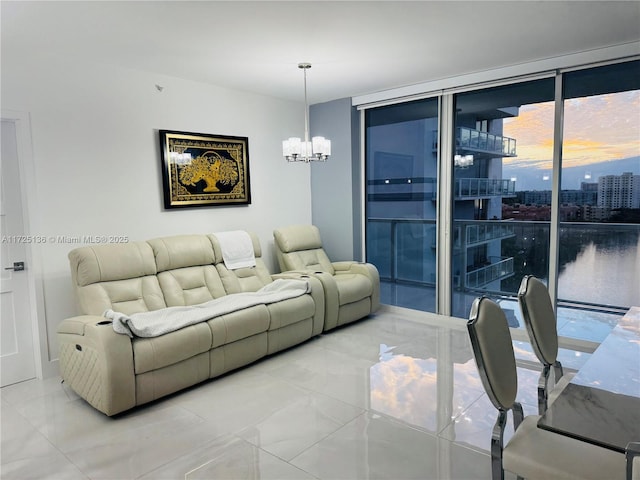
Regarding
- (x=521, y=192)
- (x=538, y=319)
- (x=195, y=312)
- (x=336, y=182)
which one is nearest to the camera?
(x=538, y=319)

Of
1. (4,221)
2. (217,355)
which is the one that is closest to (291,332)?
(217,355)

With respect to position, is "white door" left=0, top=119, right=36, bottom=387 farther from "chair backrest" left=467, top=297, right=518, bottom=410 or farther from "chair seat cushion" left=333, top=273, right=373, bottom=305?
"chair backrest" left=467, top=297, right=518, bottom=410

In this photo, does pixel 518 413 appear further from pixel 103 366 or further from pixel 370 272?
pixel 370 272

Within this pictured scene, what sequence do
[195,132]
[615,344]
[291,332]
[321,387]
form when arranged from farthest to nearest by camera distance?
1. [195,132]
2. [291,332]
3. [321,387]
4. [615,344]

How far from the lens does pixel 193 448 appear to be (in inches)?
101

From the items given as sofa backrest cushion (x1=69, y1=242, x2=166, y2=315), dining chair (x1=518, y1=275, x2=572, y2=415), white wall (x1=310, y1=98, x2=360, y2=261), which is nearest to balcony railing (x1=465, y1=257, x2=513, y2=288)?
white wall (x1=310, y1=98, x2=360, y2=261)

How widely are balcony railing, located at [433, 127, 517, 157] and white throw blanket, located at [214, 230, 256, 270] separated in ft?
7.41

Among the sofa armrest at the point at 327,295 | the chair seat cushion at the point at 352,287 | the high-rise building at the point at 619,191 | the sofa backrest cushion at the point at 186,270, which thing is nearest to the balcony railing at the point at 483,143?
the high-rise building at the point at 619,191

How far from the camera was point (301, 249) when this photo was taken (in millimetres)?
5230

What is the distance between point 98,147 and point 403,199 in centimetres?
321

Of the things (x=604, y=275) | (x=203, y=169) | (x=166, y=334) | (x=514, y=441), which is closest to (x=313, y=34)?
(x=203, y=169)

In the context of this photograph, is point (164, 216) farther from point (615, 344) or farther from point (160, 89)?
point (615, 344)

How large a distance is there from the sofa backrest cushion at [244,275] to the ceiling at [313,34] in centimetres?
168

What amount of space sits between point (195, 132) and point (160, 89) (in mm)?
506
